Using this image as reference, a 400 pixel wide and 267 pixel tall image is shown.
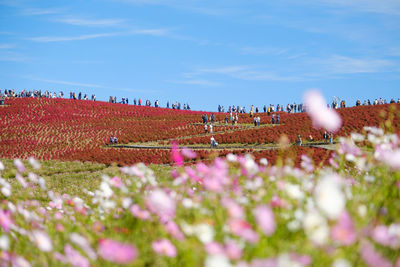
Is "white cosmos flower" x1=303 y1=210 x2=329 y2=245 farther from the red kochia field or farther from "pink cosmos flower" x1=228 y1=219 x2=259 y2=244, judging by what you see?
the red kochia field

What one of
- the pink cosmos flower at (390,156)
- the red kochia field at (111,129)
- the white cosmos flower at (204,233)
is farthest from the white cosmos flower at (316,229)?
the red kochia field at (111,129)

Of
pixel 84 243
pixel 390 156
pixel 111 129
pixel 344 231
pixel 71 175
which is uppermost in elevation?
pixel 111 129

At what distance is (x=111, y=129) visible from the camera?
4081 cm

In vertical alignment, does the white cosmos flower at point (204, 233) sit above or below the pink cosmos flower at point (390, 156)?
below

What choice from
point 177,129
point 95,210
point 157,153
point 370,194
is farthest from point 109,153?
point 370,194

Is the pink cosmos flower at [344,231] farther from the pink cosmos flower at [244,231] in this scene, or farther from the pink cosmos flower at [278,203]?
the pink cosmos flower at [278,203]

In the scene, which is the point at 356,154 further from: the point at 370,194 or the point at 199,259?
the point at 199,259

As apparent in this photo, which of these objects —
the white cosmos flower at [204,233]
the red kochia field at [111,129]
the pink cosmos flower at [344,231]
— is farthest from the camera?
the red kochia field at [111,129]

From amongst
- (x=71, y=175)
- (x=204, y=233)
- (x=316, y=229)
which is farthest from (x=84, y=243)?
(x=71, y=175)

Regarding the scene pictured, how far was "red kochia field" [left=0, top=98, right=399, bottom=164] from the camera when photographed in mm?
26719

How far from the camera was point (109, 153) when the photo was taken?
26.1 m

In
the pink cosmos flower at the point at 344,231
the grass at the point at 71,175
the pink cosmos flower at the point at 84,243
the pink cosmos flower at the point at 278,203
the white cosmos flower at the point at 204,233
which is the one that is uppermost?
the pink cosmos flower at the point at 344,231

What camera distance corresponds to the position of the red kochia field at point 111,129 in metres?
26.7

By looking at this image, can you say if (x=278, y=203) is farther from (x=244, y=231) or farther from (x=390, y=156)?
(x=244, y=231)
